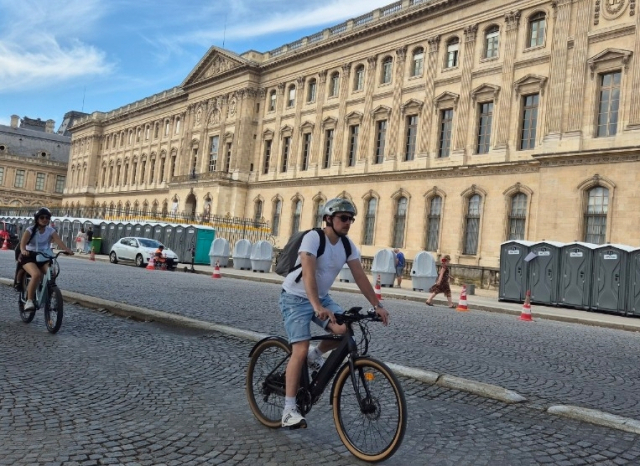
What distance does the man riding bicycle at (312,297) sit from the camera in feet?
13.5

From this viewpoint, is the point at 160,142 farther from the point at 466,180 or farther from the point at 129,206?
the point at 466,180

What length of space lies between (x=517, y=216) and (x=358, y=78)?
15.7 meters

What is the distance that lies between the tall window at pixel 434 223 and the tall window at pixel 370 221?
4.25 metres

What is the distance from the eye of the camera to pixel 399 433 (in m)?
3.71

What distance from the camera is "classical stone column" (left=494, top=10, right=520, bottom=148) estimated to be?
1175 inches

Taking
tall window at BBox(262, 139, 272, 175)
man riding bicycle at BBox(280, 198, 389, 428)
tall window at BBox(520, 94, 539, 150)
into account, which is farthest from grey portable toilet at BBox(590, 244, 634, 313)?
tall window at BBox(262, 139, 272, 175)

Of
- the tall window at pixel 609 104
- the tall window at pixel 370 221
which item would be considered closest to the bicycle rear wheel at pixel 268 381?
the tall window at pixel 609 104

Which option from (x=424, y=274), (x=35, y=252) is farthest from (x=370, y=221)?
(x=35, y=252)

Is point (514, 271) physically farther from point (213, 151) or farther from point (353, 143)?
point (213, 151)

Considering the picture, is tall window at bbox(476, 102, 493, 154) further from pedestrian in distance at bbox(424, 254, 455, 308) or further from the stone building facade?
pedestrian in distance at bbox(424, 254, 455, 308)

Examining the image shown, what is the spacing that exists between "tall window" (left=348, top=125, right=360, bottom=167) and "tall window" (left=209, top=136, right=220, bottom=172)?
15306 mm

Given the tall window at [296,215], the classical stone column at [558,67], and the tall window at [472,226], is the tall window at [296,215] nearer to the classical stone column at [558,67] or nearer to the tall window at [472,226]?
the tall window at [472,226]

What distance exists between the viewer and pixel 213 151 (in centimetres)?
5156

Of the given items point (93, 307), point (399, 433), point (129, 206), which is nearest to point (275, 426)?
point (399, 433)
